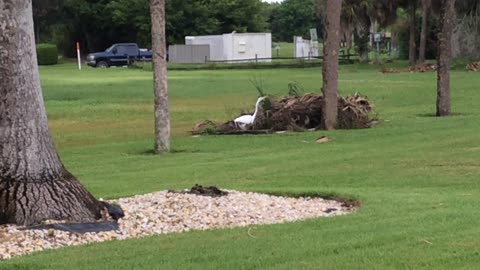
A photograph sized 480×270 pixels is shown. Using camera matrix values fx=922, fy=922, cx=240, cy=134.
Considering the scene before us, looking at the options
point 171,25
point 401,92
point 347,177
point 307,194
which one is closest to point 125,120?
point 401,92

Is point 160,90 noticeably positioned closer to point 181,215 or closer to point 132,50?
point 181,215

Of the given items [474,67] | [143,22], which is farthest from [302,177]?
[143,22]

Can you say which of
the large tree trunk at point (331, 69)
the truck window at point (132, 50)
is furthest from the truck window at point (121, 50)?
the large tree trunk at point (331, 69)

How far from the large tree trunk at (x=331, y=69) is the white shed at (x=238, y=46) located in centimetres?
5532

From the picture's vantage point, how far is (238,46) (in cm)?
7912

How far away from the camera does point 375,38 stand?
89.1 m

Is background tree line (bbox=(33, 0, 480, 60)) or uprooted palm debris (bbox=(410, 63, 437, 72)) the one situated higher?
background tree line (bbox=(33, 0, 480, 60))

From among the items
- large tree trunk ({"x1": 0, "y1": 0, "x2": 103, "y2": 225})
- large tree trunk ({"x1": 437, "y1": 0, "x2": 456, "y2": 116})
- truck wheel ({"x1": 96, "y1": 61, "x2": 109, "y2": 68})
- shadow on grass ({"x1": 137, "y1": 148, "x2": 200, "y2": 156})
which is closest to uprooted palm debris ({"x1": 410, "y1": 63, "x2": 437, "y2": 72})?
truck wheel ({"x1": 96, "y1": 61, "x2": 109, "y2": 68})

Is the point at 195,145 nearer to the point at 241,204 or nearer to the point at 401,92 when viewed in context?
the point at 241,204

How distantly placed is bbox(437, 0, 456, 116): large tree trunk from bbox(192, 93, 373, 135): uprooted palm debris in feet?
7.78

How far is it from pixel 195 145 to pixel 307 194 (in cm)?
893

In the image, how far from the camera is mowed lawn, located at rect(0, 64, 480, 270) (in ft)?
23.3

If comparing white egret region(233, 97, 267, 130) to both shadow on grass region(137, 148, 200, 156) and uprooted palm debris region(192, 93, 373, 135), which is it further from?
shadow on grass region(137, 148, 200, 156)

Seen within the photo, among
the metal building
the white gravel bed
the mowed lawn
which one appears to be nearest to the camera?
the mowed lawn
